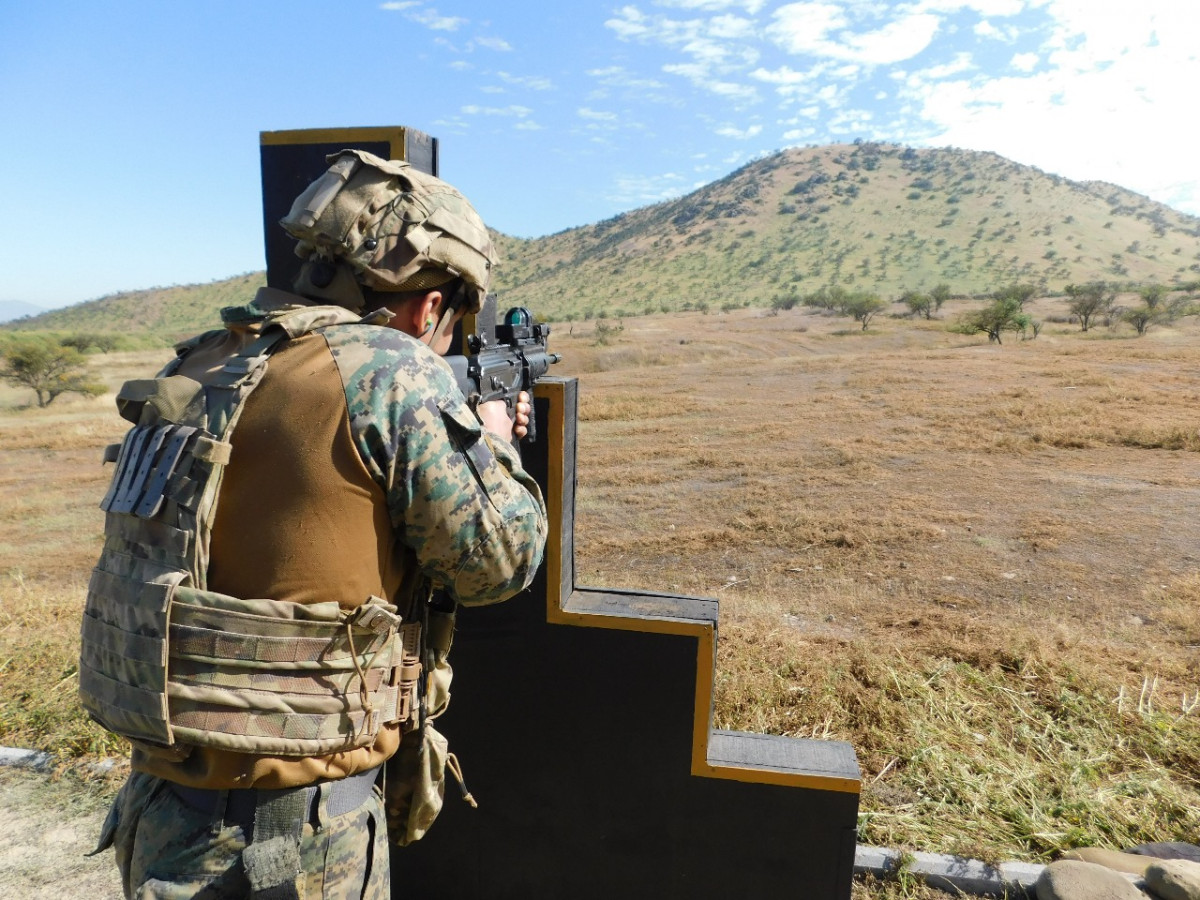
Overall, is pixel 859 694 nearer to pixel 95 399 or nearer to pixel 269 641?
pixel 269 641

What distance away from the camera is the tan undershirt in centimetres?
142

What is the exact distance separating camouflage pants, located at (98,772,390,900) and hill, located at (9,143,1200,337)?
155 feet

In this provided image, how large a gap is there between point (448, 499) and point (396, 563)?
0.22 m

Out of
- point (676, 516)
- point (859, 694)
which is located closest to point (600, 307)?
point (676, 516)

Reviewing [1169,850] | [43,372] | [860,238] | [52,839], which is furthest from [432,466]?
[860,238]

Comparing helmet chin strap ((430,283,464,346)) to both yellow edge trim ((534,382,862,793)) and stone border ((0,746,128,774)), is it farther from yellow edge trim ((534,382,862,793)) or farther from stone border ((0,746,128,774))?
stone border ((0,746,128,774))

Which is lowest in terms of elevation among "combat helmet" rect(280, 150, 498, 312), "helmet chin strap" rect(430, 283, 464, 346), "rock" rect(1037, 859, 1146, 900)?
"rock" rect(1037, 859, 1146, 900)

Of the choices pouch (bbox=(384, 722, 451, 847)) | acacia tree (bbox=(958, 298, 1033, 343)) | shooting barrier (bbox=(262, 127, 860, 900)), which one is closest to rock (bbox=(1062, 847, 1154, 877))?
shooting barrier (bbox=(262, 127, 860, 900))

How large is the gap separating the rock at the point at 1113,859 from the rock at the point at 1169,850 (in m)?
0.08

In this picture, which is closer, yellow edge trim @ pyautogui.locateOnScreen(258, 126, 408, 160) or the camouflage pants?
the camouflage pants

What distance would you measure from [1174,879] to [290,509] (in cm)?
310

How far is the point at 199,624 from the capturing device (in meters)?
1.41

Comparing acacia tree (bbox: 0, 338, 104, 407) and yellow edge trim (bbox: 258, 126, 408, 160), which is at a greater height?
yellow edge trim (bbox: 258, 126, 408, 160)

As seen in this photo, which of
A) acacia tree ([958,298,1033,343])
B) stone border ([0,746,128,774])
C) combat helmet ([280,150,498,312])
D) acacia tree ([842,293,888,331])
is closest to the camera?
combat helmet ([280,150,498,312])
